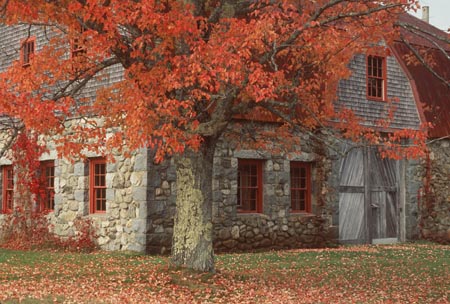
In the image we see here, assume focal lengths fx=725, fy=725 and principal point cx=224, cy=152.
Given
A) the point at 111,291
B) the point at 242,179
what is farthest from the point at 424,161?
the point at 111,291

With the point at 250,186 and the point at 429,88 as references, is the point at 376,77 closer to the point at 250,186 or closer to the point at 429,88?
the point at 429,88

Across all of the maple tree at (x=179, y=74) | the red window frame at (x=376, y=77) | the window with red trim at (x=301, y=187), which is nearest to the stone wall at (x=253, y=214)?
the window with red trim at (x=301, y=187)

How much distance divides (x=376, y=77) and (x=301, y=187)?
4532 millimetres

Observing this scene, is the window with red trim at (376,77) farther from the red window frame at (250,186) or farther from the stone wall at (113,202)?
the stone wall at (113,202)

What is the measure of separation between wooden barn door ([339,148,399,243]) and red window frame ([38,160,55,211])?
840cm

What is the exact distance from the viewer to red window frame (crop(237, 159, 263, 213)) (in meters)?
19.5

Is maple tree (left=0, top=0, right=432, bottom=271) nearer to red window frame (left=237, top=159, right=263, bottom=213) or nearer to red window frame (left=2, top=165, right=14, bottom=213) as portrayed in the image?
red window frame (left=237, top=159, right=263, bottom=213)

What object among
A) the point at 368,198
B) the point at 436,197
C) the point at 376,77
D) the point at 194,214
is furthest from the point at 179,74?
the point at 436,197

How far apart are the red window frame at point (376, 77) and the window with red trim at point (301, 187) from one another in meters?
3.55

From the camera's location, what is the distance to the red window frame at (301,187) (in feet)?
68.3

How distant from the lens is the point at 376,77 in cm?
2270

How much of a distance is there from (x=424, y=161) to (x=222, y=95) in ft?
45.3

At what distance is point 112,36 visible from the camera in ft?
37.2

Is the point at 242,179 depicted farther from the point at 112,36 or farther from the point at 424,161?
the point at 112,36
